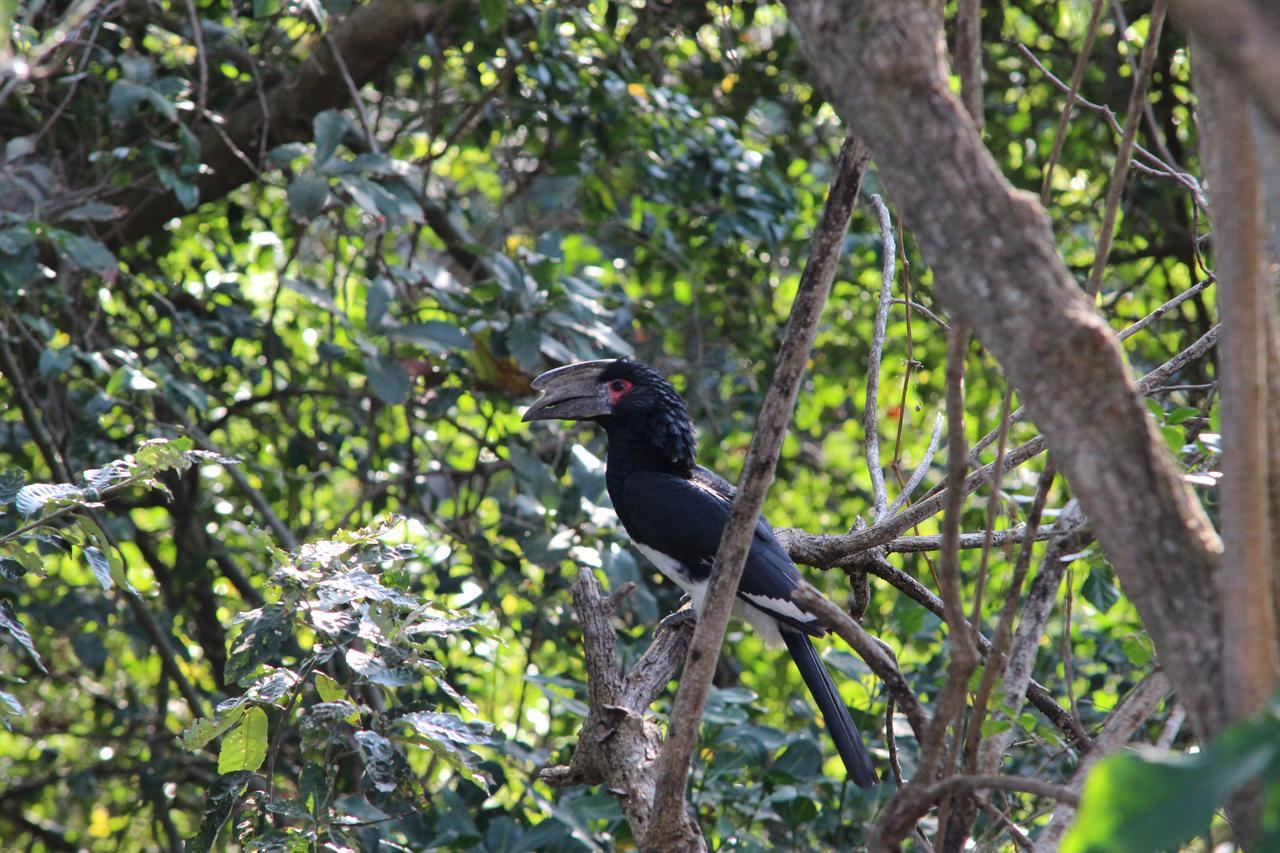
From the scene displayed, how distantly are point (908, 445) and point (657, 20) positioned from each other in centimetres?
203

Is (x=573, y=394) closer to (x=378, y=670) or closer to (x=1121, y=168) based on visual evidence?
(x=378, y=670)

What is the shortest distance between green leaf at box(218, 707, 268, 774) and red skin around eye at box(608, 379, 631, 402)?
80.6 inches

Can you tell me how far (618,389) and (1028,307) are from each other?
2810 mm

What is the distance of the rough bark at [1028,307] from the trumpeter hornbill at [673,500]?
1.98m

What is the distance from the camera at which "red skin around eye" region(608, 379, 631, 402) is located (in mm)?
3854

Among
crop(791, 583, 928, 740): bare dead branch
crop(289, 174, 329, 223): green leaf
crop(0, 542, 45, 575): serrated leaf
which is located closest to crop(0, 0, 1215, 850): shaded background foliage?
crop(289, 174, 329, 223): green leaf

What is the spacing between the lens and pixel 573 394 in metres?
3.75

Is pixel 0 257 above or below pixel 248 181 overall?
below

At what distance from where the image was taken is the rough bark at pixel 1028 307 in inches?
41.0

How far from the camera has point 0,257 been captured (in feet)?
10.2

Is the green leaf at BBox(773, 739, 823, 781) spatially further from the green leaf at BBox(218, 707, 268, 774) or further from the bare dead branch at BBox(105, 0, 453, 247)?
the bare dead branch at BBox(105, 0, 453, 247)

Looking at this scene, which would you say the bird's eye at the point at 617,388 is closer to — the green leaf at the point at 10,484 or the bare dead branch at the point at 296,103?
the bare dead branch at the point at 296,103

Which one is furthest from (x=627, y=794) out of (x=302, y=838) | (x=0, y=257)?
(x=0, y=257)

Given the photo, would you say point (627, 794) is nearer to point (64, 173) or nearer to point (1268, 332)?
point (1268, 332)
